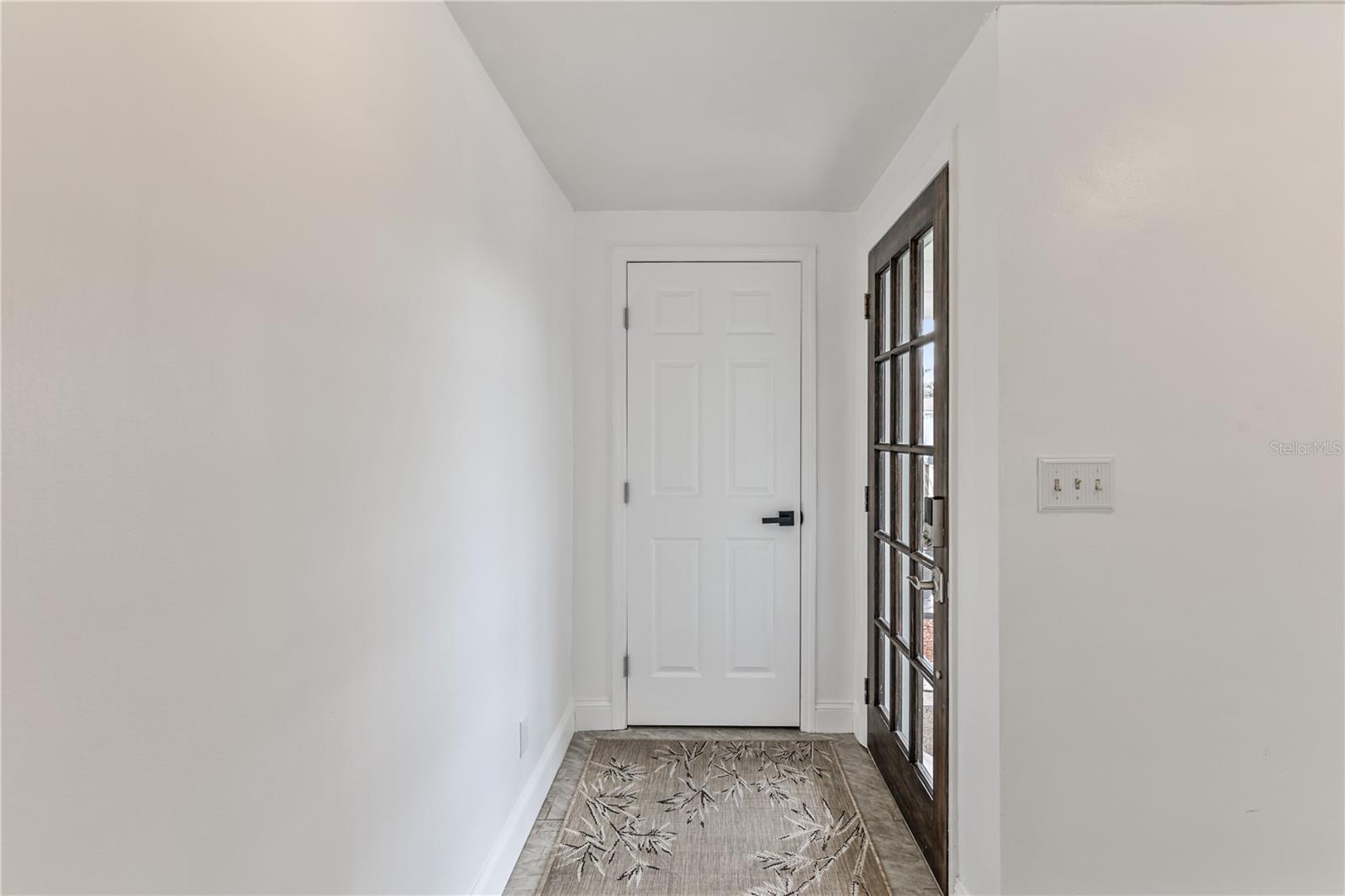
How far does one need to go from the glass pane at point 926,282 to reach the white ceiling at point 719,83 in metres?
0.38

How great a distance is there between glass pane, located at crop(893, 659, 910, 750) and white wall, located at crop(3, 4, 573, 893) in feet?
4.80

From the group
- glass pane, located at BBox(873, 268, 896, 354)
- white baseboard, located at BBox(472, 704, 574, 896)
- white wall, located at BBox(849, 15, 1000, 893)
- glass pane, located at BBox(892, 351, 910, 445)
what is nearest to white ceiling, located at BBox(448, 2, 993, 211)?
white wall, located at BBox(849, 15, 1000, 893)

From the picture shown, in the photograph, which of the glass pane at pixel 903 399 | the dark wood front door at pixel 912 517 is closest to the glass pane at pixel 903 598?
the dark wood front door at pixel 912 517

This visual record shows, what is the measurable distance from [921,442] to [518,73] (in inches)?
62.5

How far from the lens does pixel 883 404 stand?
2.77 meters

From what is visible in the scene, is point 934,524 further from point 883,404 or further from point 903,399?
point 883,404

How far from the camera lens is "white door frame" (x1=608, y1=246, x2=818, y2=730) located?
3.19m

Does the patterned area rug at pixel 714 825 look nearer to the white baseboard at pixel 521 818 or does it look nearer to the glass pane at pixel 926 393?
the white baseboard at pixel 521 818

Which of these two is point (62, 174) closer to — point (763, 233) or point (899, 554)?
point (899, 554)

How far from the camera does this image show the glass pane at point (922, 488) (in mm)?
2203

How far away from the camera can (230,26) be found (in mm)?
890

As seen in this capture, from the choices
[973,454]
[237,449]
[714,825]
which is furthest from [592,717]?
[237,449]

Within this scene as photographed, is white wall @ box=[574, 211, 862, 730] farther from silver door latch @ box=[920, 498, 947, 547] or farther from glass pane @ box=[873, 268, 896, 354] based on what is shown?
silver door latch @ box=[920, 498, 947, 547]

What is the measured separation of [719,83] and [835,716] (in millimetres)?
2566
